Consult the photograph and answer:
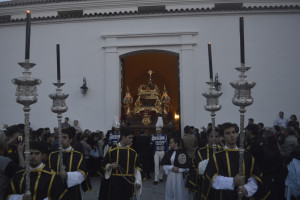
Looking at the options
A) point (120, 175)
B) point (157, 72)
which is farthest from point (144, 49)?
point (120, 175)

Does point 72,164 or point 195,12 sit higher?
point 195,12

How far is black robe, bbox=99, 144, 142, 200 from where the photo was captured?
4.91 meters

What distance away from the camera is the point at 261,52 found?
12.5 metres

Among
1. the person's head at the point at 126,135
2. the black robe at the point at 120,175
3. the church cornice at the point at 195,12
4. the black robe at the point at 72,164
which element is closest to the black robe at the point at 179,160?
the black robe at the point at 120,175

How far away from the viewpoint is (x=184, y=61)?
42.0 ft

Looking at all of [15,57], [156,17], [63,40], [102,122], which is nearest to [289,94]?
[156,17]

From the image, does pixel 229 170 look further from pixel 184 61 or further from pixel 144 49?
pixel 144 49

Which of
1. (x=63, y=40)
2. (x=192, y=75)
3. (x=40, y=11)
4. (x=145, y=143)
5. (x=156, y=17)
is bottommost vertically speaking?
(x=145, y=143)

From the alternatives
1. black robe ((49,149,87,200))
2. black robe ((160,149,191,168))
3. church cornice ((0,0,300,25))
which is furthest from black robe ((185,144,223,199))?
church cornice ((0,0,300,25))

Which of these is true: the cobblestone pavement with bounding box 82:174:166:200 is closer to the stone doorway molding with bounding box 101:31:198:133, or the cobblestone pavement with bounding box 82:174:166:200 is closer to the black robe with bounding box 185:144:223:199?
the black robe with bounding box 185:144:223:199

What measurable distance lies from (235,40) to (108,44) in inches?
225

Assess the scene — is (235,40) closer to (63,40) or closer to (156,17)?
(156,17)

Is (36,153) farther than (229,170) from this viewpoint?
No

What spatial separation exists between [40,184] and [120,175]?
5.97 feet
